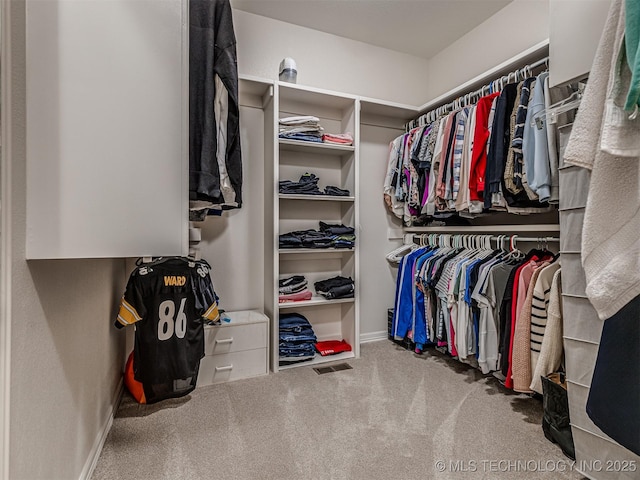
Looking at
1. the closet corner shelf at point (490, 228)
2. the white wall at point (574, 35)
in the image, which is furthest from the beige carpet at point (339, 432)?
the white wall at point (574, 35)

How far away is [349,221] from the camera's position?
2777mm

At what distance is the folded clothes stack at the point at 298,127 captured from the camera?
2.54m

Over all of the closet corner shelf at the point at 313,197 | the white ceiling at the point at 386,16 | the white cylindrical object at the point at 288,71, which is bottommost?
the closet corner shelf at the point at 313,197

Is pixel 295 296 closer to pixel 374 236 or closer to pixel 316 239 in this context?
pixel 316 239

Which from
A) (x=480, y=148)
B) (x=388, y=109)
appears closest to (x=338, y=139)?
(x=388, y=109)

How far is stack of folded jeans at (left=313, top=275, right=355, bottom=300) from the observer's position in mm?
2629

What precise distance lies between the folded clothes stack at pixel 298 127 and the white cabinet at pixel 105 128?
1.53m

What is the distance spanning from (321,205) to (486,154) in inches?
51.3

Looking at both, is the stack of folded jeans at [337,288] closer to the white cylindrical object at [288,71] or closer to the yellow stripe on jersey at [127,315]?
the yellow stripe on jersey at [127,315]

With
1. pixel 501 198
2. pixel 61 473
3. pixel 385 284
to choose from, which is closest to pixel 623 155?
pixel 501 198

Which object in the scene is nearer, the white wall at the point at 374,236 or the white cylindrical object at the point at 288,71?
the white cylindrical object at the point at 288,71

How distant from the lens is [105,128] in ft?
3.01

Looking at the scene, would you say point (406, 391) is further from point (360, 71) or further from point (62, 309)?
point (360, 71)

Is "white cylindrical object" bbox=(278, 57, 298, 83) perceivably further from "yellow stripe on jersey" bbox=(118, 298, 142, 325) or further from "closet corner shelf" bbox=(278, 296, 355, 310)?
"yellow stripe on jersey" bbox=(118, 298, 142, 325)
